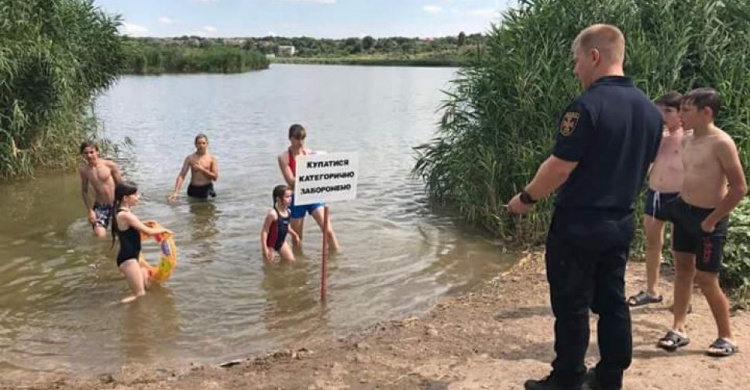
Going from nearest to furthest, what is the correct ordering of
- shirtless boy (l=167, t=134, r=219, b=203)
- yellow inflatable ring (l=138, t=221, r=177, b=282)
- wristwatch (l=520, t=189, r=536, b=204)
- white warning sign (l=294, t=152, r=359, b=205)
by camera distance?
wristwatch (l=520, t=189, r=536, b=204), white warning sign (l=294, t=152, r=359, b=205), yellow inflatable ring (l=138, t=221, r=177, b=282), shirtless boy (l=167, t=134, r=219, b=203)

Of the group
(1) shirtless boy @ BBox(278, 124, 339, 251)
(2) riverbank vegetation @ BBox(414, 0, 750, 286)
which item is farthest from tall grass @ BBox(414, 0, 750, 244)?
(1) shirtless boy @ BBox(278, 124, 339, 251)

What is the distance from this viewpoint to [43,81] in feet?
43.7

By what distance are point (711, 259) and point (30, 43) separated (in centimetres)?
1239

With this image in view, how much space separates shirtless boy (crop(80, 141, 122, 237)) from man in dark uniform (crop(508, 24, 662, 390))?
7054 millimetres

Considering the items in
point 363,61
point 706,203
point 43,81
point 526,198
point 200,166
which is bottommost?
point 200,166

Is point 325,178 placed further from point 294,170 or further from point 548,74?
point 548,74

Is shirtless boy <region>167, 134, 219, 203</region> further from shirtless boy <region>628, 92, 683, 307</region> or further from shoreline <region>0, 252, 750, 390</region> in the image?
shirtless boy <region>628, 92, 683, 307</region>

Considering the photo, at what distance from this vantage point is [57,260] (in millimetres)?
8703

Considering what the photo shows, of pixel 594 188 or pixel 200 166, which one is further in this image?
pixel 200 166

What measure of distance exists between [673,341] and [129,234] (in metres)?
5.21

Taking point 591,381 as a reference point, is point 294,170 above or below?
above

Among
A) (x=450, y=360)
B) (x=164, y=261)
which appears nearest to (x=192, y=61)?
(x=164, y=261)

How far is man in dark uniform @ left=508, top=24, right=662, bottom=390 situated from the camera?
12.1ft

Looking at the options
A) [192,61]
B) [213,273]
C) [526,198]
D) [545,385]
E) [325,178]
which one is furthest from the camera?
[192,61]
